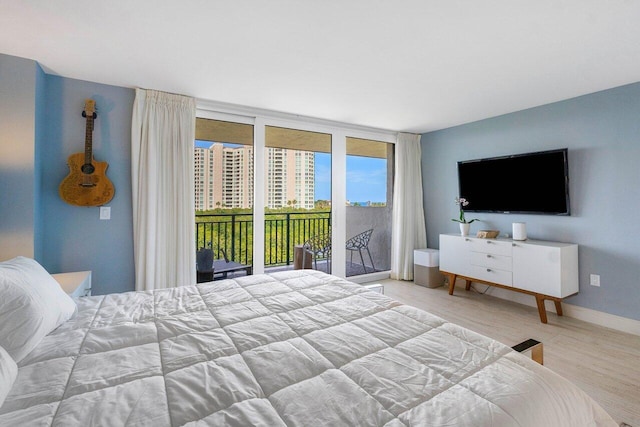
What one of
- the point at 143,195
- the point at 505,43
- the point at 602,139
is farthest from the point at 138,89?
the point at 602,139

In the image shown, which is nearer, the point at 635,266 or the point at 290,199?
the point at 635,266

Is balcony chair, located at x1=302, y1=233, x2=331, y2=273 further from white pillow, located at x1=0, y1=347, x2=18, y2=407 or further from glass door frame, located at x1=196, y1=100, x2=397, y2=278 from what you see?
white pillow, located at x1=0, y1=347, x2=18, y2=407

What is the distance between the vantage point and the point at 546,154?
337 cm

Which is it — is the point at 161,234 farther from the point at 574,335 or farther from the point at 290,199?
the point at 574,335

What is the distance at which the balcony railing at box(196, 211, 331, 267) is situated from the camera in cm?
362

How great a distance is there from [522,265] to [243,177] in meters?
3.37

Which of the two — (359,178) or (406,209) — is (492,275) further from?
(359,178)

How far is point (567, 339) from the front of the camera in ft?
8.95

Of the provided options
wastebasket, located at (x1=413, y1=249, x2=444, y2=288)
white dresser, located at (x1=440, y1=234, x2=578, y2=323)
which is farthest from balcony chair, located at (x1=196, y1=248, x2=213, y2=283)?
white dresser, located at (x1=440, y1=234, x2=578, y2=323)

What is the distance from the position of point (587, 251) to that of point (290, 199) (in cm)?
347

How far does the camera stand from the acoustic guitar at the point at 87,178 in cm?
263

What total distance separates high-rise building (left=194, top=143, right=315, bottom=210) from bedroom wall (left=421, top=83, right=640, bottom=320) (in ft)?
8.95

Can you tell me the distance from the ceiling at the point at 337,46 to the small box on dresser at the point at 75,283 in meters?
1.77

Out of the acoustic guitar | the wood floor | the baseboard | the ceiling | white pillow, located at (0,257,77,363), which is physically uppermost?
the ceiling
